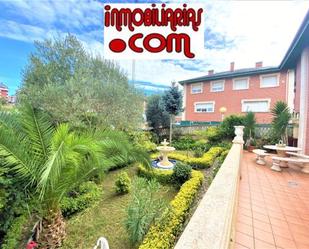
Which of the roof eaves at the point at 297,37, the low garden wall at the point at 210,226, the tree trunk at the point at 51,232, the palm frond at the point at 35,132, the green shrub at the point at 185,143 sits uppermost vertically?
the roof eaves at the point at 297,37

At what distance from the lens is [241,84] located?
20172 mm

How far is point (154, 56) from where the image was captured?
6562 mm

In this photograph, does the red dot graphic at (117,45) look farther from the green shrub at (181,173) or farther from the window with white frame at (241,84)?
the window with white frame at (241,84)

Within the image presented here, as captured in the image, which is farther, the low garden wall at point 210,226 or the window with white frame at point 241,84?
the window with white frame at point 241,84

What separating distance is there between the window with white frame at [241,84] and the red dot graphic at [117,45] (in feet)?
55.0

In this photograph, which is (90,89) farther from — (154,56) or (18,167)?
(18,167)

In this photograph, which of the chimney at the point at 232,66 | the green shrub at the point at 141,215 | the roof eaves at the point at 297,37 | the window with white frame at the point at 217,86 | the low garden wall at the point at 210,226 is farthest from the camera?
the chimney at the point at 232,66

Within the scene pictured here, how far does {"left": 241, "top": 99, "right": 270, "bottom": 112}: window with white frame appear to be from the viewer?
18.8 metres

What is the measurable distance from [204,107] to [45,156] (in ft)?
67.8

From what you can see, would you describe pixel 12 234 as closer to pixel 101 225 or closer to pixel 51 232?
pixel 51 232

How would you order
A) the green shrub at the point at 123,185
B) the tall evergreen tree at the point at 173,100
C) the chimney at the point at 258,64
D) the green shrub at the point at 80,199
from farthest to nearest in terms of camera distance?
the chimney at the point at 258,64
the tall evergreen tree at the point at 173,100
the green shrub at the point at 123,185
the green shrub at the point at 80,199

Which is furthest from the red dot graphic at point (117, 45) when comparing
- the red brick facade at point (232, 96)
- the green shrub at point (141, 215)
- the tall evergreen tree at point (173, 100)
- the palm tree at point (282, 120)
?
the red brick facade at point (232, 96)

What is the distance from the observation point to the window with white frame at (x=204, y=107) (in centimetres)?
2225

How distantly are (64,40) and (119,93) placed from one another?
464cm
